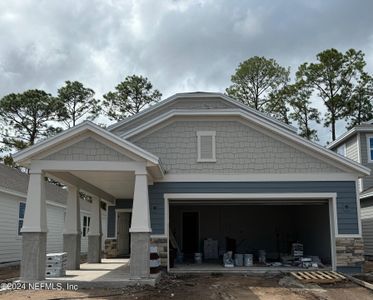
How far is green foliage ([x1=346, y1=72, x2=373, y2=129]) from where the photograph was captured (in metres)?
31.4

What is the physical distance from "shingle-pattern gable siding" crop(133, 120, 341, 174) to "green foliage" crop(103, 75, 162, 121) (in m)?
20.7

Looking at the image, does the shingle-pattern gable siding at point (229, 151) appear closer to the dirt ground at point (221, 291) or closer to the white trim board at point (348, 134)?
the dirt ground at point (221, 291)

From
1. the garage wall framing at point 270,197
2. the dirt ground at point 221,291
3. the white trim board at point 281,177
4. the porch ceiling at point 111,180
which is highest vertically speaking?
the white trim board at point 281,177

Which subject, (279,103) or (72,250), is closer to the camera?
(72,250)

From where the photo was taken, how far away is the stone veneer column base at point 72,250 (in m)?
14.3

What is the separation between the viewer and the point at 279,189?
48.0 ft

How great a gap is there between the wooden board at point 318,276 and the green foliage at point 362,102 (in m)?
20.1

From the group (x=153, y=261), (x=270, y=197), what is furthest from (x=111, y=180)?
(x=270, y=197)

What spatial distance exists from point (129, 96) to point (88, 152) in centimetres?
2458

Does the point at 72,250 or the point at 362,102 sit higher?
the point at 362,102

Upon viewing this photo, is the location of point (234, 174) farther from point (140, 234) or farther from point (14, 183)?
point (14, 183)

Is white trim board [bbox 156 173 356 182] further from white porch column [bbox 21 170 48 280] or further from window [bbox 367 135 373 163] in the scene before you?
window [bbox 367 135 373 163]

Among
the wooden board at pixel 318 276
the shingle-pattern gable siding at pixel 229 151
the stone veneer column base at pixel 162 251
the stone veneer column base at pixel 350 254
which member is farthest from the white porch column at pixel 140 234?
the stone veneer column base at pixel 350 254

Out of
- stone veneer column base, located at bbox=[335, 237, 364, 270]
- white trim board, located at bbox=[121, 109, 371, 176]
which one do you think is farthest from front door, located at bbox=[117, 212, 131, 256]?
stone veneer column base, located at bbox=[335, 237, 364, 270]
